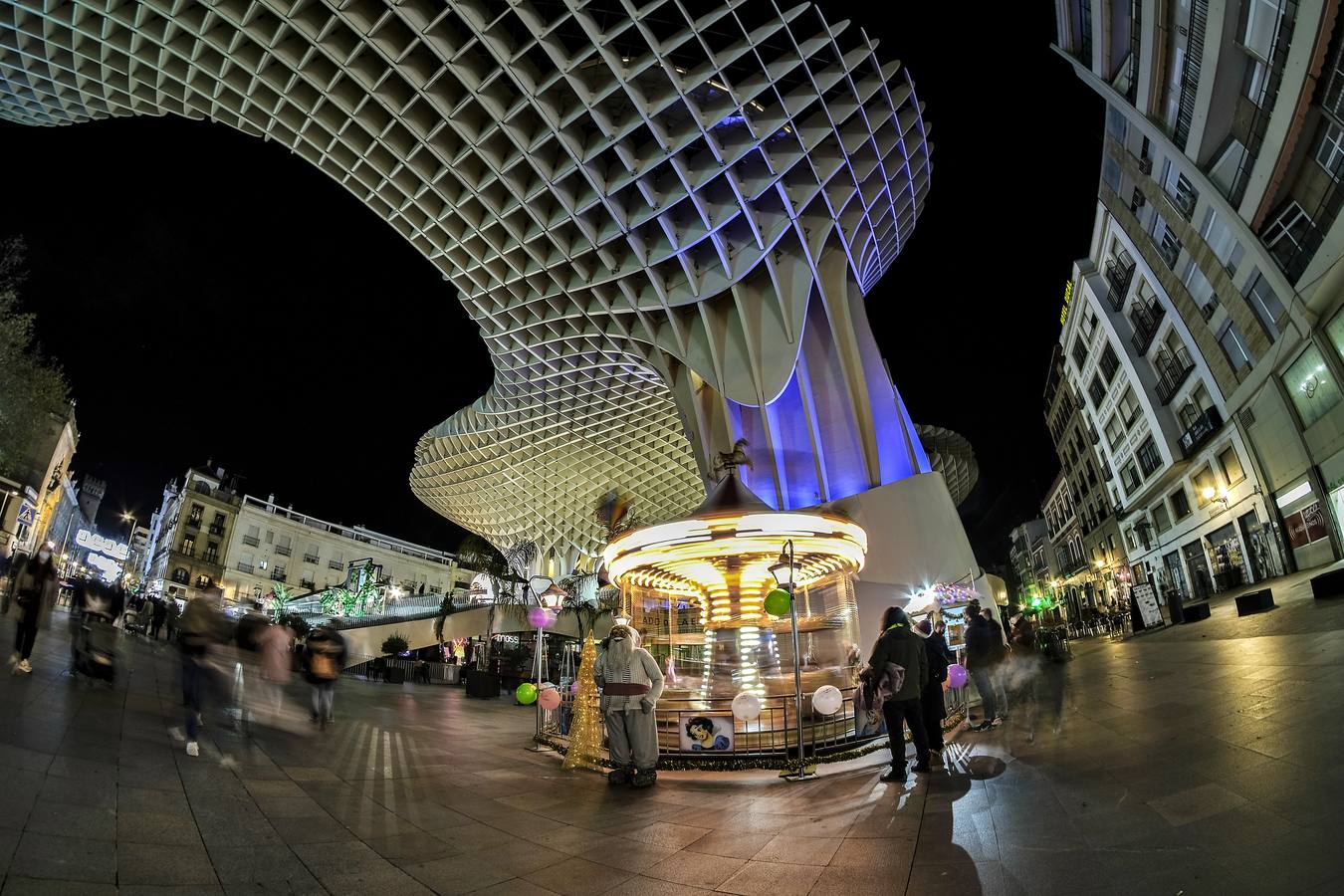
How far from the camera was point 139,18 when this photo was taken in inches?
725

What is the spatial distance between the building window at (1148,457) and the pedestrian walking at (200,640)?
44493 millimetres

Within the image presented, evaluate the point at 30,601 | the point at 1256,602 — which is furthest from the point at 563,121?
the point at 1256,602

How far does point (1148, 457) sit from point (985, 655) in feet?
125

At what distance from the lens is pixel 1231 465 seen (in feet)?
94.9

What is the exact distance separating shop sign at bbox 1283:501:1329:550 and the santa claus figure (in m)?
27.2

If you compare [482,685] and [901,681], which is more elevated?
[901,681]

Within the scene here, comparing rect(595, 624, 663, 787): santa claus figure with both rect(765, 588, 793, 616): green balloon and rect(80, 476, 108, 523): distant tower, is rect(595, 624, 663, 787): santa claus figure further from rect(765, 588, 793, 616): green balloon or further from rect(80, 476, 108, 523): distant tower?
rect(80, 476, 108, 523): distant tower

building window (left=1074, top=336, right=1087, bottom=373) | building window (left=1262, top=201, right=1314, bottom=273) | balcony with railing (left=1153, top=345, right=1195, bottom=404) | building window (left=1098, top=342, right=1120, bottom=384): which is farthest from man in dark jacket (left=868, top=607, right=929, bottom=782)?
building window (left=1074, top=336, right=1087, bottom=373)

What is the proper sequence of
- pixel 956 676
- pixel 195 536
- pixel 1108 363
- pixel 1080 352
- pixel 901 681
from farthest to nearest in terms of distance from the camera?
pixel 195 536
pixel 1080 352
pixel 1108 363
pixel 956 676
pixel 901 681

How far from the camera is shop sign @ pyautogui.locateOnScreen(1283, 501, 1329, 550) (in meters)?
22.0

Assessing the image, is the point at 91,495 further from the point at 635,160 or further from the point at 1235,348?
the point at 1235,348

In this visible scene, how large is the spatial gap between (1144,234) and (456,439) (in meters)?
43.5

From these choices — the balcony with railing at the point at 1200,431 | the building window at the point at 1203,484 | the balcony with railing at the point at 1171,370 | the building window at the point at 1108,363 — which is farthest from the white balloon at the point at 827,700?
the building window at the point at 1108,363

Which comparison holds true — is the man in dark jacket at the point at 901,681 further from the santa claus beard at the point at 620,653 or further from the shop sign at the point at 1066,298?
the shop sign at the point at 1066,298
